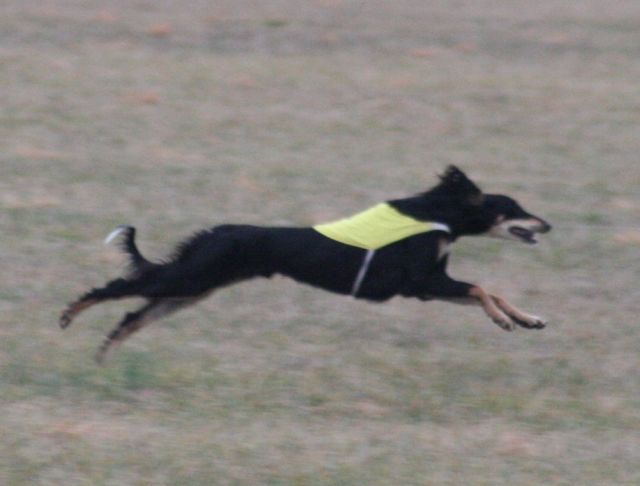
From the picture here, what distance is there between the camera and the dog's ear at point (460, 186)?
24.1ft

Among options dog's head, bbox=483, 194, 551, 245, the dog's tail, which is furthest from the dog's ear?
the dog's tail

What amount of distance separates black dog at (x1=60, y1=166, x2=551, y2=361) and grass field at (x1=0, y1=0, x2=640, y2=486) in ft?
1.37

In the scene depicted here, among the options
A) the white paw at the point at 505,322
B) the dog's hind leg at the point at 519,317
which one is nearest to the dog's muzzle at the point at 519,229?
the dog's hind leg at the point at 519,317

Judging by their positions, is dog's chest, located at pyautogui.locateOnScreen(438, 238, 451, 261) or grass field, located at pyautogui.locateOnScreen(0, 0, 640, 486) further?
dog's chest, located at pyautogui.locateOnScreen(438, 238, 451, 261)

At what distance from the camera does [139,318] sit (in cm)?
746

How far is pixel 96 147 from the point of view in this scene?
1377cm

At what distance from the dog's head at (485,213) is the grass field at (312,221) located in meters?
0.77

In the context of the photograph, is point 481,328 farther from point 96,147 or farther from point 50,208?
point 96,147

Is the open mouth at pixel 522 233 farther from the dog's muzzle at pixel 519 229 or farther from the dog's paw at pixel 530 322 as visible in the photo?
the dog's paw at pixel 530 322

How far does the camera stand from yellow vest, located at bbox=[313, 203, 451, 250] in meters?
7.21

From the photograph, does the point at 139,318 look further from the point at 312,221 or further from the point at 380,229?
the point at 312,221

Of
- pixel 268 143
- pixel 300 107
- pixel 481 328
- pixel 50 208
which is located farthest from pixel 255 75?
pixel 481 328

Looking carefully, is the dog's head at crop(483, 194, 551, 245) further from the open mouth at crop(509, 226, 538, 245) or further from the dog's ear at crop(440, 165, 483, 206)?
the dog's ear at crop(440, 165, 483, 206)

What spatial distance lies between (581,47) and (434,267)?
42.8 ft
